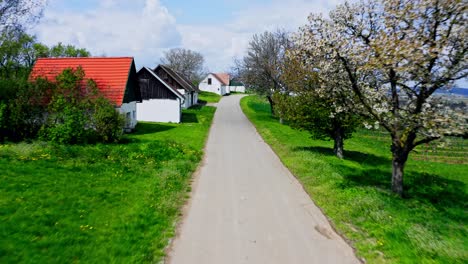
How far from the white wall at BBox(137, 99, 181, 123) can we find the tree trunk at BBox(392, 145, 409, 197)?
26.0 metres

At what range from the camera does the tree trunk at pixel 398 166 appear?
11.6 m

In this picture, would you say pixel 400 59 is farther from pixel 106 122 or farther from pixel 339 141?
pixel 106 122

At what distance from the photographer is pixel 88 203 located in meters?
9.38

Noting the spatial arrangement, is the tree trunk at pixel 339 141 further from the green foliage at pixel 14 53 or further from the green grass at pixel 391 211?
the green foliage at pixel 14 53

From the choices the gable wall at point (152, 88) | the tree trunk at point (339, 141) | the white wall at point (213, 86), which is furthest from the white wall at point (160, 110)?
the white wall at point (213, 86)

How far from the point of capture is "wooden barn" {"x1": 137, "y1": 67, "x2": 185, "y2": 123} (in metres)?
35.1

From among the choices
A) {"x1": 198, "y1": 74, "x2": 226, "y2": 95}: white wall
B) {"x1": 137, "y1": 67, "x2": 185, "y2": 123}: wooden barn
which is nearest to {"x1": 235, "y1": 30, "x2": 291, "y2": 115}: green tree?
{"x1": 137, "y1": 67, "x2": 185, "y2": 123}: wooden barn

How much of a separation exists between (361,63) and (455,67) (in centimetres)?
261

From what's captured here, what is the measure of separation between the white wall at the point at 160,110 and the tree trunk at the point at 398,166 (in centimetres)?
2604

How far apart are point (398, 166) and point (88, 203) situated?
10457mm

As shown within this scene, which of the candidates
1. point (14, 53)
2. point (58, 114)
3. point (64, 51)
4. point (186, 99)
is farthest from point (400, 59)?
point (64, 51)

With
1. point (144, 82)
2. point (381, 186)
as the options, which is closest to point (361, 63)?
point (381, 186)

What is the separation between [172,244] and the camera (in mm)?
7395

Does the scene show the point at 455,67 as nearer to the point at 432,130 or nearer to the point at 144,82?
the point at 432,130
